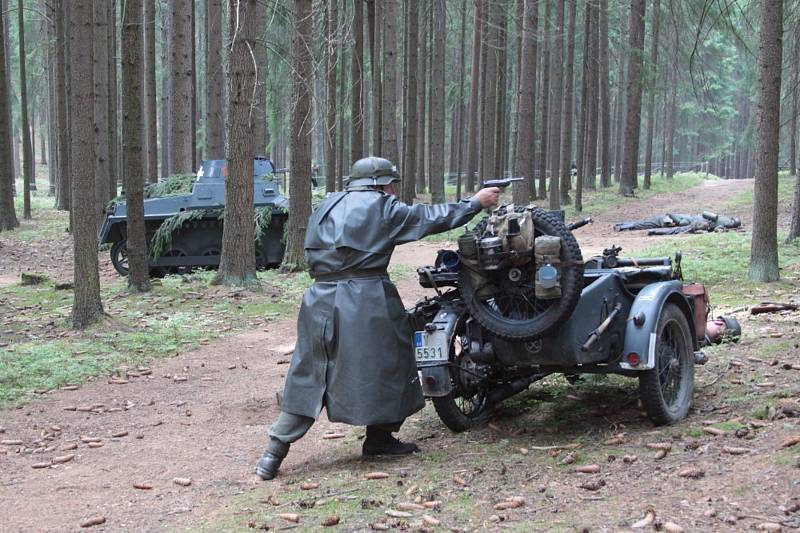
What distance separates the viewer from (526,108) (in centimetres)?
1758

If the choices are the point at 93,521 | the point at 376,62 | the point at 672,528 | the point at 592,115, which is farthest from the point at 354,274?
the point at 592,115

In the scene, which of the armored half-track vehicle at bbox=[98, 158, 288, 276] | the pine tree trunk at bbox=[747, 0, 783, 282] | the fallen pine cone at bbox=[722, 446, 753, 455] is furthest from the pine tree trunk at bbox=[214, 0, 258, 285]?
the fallen pine cone at bbox=[722, 446, 753, 455]

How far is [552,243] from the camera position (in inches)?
211

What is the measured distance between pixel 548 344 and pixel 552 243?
72 cm

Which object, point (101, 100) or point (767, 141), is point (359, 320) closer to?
point (767, 141)

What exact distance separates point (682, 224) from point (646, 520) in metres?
20.1

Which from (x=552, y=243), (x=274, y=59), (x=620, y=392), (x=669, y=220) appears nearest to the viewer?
(x=552, y=243)

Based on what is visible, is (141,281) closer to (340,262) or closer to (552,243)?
(340,262)

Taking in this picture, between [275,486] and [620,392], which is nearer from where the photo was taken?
[275,486]

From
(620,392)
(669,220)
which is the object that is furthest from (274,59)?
(620,392)

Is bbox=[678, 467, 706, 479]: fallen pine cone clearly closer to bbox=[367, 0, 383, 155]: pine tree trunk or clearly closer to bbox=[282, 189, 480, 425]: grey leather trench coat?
bbox=[282, 189, 480, 425]: grey leather trench coat

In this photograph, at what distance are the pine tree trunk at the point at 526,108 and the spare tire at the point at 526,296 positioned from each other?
37.1 feet

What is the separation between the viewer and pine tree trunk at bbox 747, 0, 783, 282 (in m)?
11.4

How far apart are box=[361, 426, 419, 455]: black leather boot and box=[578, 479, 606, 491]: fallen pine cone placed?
1.48 metres
